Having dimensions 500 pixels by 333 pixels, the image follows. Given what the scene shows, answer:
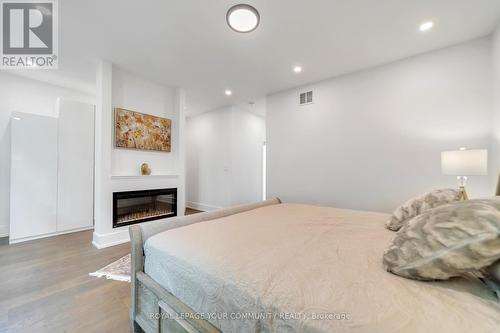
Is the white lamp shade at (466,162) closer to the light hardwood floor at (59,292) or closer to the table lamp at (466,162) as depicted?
the table lamp at (466,162)

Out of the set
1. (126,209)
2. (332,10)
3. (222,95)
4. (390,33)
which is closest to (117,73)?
(222,95)

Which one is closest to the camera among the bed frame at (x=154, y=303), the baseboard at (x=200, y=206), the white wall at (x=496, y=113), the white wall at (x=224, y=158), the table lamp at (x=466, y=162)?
the bed frame at (x=154, y=303)

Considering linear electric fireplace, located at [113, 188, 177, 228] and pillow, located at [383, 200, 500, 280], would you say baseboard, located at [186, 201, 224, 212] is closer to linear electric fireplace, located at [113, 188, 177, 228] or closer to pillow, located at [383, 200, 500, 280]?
linear electric fireplace, located at [113, 188, 177, 228]

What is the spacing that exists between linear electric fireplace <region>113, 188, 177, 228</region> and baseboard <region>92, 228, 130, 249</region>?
12cm

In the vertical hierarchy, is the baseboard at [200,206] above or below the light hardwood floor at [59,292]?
above

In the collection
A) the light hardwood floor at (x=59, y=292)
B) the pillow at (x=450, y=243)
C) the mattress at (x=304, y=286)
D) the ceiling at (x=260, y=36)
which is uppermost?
the ceiling at (x=260, y=36)

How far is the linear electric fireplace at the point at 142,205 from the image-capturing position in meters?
3.13

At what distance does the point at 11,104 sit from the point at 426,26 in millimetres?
6218

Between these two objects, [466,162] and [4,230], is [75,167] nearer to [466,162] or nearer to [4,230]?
[4,230]

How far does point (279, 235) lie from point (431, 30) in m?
2.89

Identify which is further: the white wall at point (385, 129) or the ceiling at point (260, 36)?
the white wall at point (385, 129)

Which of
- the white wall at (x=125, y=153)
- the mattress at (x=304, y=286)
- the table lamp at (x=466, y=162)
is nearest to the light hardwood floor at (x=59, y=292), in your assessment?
the white wall at (x=125, y=153)

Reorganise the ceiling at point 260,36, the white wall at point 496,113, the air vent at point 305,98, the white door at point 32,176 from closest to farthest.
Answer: the ceiling at point 260,36 → the white wall at point 496,113 → the white door at point 32,176 → the air vent at point 305,98

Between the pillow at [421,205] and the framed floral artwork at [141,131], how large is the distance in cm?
367
